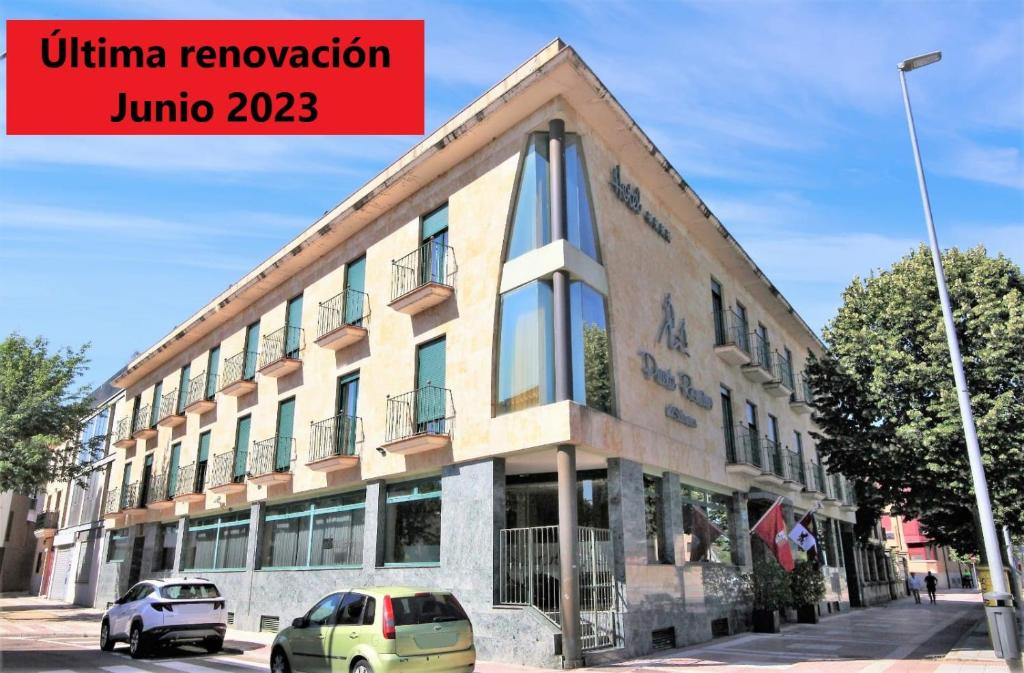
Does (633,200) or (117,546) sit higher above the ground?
(633,200)

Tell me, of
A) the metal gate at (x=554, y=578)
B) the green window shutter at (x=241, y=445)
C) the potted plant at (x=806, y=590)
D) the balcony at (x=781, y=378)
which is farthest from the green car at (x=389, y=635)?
the balcony at (x=781, y=378)

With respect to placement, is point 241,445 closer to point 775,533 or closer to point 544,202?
point 544,202

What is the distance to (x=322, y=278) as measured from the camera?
22250 millimetres

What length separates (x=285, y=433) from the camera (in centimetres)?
2184

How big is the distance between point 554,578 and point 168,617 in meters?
8.58

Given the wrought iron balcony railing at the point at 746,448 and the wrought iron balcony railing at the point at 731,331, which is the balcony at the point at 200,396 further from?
the wrought iron balcony railing at the point at 746,448

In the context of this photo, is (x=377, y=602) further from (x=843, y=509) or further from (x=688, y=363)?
(x=843, y=509)

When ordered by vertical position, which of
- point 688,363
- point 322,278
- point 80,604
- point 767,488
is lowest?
point 80,604

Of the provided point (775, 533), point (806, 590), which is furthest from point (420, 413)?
point (806, 590)

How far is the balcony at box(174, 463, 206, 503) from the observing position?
82.9 ft

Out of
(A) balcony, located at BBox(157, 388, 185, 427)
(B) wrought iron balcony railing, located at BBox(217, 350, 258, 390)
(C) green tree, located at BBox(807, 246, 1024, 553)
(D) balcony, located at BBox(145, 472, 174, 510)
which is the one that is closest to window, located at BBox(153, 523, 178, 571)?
(D) balcony, located at BBox(145, 472, 174, 510)

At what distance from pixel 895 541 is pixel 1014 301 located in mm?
59006

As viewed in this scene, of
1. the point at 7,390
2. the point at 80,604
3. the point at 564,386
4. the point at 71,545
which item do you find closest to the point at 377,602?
the point at 564,386

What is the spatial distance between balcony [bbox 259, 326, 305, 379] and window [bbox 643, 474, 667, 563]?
1177 cm
